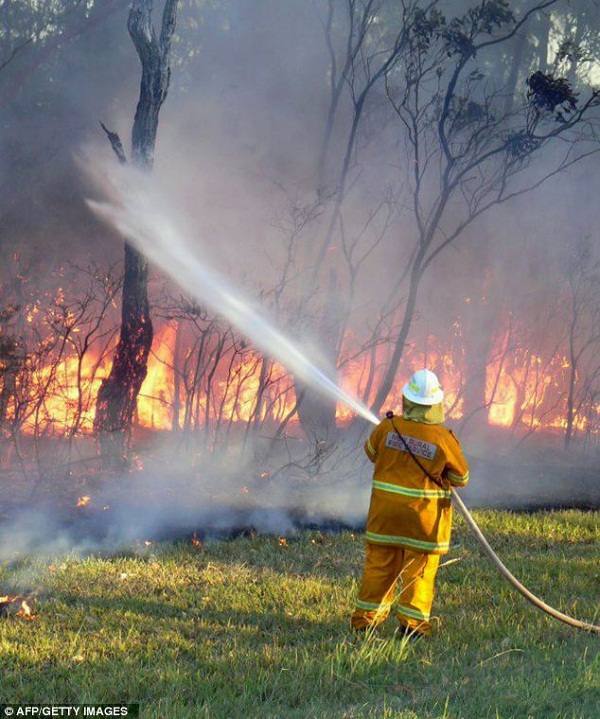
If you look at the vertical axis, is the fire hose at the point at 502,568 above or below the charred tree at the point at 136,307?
below

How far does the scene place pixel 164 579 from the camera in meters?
6.43

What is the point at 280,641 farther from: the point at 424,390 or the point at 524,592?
the point at 424,390

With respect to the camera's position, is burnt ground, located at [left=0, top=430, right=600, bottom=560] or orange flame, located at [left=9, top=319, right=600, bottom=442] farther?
orange flame, located at [left=9, top=319, right=600, bottom=442]

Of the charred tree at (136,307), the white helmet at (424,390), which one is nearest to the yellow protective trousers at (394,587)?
the white helmet at (424,390)

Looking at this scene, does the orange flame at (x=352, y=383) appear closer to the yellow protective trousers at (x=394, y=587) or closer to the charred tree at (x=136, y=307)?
the charred tree at (x=136, y=307)

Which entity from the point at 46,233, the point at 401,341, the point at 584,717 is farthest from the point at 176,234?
the point at 584,717

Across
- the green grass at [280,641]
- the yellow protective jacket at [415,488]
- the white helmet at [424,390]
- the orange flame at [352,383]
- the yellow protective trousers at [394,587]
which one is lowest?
the green grass at [280,641]

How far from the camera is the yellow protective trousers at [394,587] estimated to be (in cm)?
531

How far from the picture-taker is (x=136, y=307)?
1123 centimetres

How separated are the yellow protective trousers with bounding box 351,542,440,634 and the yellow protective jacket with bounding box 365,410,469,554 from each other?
0.32ft

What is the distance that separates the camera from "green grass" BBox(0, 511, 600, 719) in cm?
415

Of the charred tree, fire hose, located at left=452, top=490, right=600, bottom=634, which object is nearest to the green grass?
A: fire hose, located at left=452, top=490, right=600, bottom=634

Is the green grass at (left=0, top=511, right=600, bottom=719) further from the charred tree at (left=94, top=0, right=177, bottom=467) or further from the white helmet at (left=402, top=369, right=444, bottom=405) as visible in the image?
the charred tree at (left=94, top=0, right=177, bottom=467)

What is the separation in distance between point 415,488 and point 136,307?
669 centimetres
